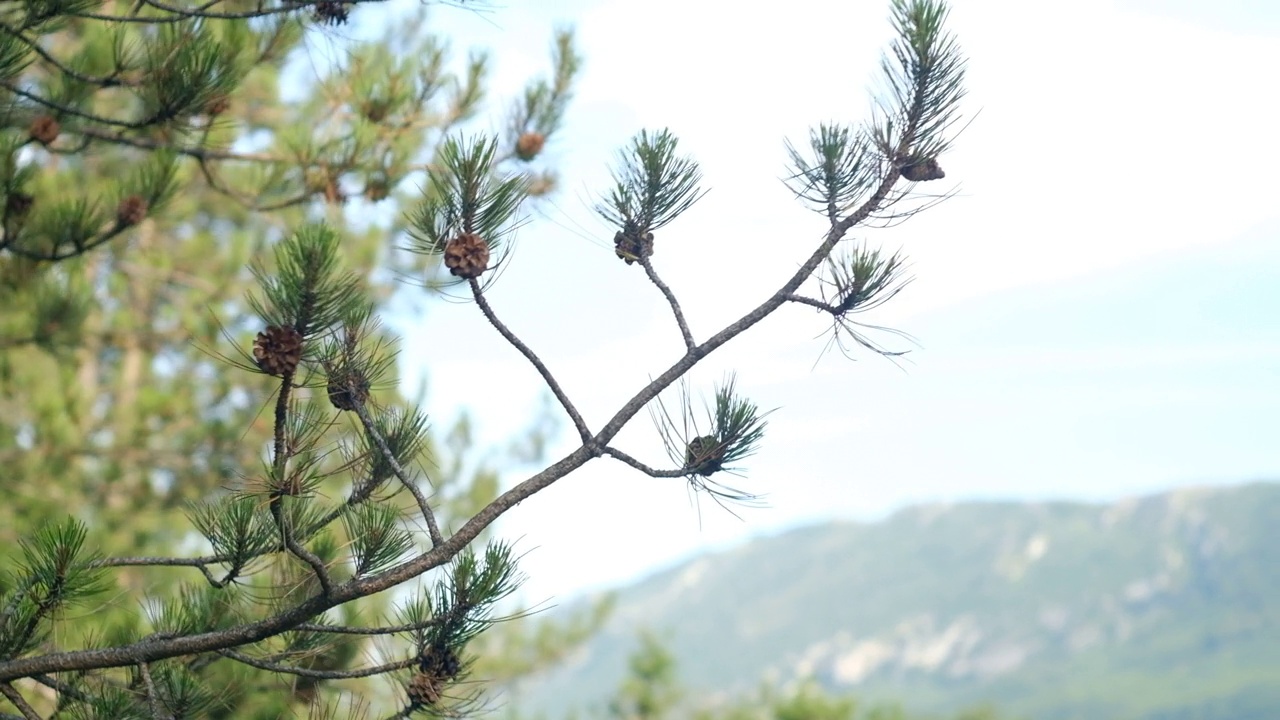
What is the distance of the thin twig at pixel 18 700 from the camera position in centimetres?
190

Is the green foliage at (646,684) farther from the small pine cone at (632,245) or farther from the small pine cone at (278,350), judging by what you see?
the small pine cone at (278,350)

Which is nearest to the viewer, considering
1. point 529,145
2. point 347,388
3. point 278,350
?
point 278,350

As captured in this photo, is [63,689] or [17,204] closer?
[63,689]

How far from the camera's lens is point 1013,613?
147 m

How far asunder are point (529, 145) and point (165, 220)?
6.54ft

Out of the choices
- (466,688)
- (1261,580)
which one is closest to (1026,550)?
(1261,580)

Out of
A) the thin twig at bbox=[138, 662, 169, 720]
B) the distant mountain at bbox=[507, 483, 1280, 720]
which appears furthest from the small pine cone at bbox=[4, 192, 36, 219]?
the distant mountain at bbox=[507, 483, 1280, 720]

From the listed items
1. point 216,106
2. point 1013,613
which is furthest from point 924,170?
point 1013,613

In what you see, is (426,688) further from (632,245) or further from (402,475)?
(632,245)

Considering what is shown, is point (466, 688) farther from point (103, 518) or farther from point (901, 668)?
point (901, 668)

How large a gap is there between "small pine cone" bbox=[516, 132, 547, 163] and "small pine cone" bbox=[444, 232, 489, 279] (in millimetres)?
1868

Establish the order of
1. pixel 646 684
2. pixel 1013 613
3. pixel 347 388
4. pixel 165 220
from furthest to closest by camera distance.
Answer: pixel 1013 613 → pixel 646 684 → pixel 165 220 → pixel 347 388

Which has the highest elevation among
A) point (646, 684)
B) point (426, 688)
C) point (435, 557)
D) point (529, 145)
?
point (646, 684)

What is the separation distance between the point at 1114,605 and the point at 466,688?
153m
